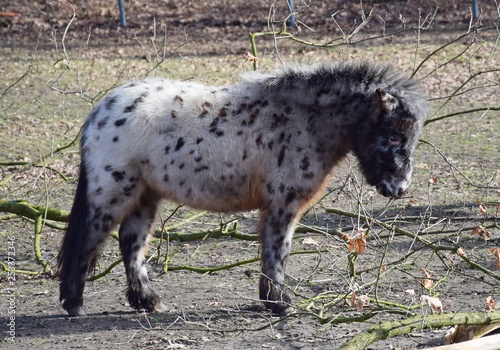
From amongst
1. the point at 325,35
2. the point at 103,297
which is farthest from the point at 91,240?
the point at 325,35

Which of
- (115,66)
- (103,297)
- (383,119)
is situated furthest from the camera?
(115,66)

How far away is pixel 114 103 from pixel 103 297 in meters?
1.61

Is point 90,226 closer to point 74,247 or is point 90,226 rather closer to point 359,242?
point 74,247

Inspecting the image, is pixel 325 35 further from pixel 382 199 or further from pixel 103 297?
pixel 103 297

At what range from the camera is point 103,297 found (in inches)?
297

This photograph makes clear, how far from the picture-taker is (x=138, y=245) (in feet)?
24.1

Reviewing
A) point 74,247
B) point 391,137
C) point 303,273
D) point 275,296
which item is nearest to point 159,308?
point 74,247

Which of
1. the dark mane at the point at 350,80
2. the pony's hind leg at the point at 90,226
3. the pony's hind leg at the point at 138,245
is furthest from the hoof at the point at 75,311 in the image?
the dark mane at the point at 350,80

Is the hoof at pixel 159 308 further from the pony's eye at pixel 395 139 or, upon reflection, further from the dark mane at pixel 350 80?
the pony's eye at pixel 395 139

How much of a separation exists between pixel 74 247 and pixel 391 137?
2.56 metres

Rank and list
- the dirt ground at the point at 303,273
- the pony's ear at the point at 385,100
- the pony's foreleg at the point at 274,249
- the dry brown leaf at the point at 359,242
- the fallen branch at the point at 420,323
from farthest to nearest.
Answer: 1. the pony's foreleg at the point at 274,249
2. the pony's ear at the point at 385,100
3. the dirt ground at the point at 303,273
4. the dry brown leaf at the point at 359,242
5. the fallen branch at the point at 420,323

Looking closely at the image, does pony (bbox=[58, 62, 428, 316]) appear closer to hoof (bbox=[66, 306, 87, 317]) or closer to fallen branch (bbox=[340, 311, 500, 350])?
hoof (bbox=[66, 306, 87, 317])

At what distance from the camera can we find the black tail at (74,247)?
6.99 m

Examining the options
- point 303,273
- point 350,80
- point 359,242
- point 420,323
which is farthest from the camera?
point 303,273
